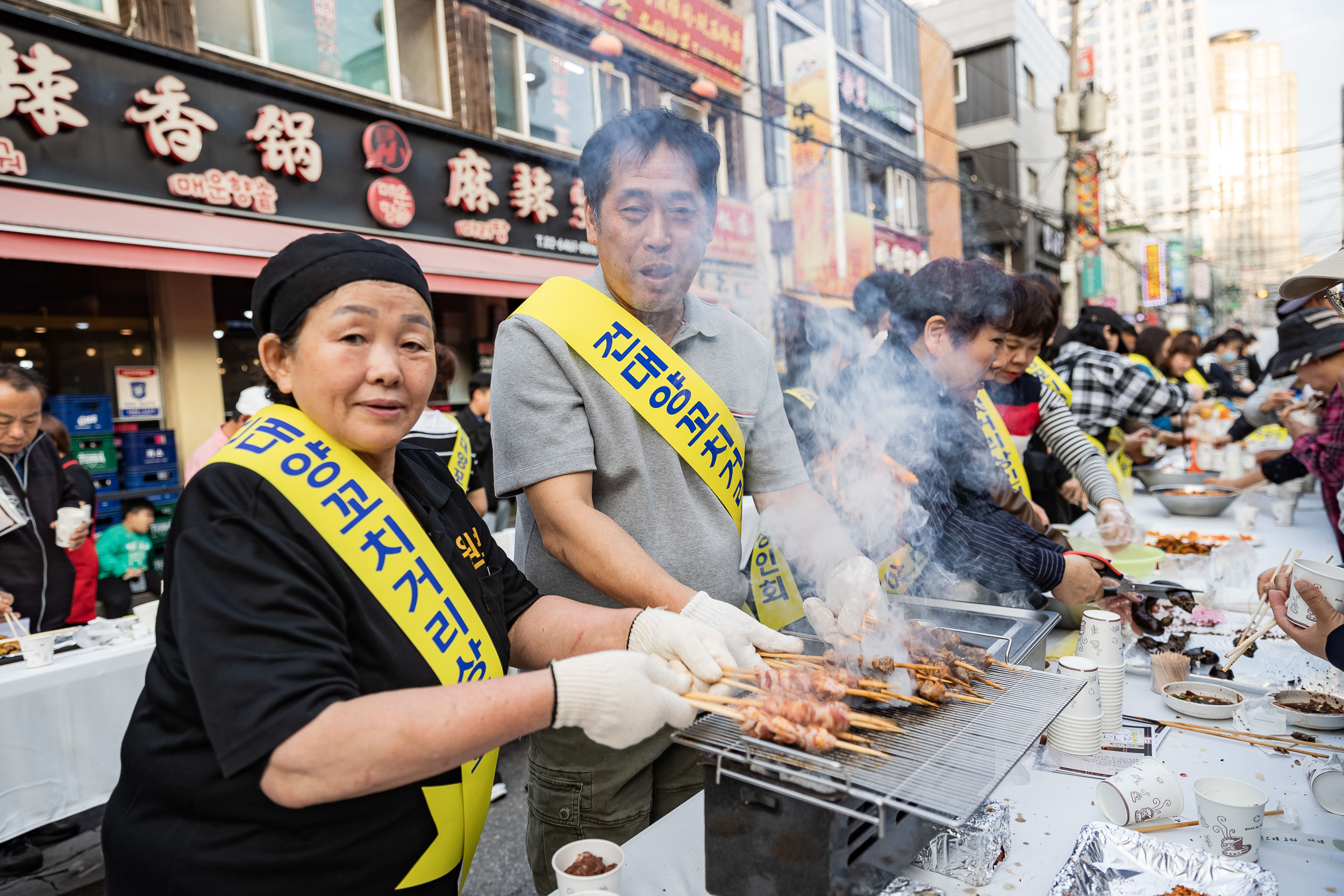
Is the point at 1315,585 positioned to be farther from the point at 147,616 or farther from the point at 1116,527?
the point at 147,616

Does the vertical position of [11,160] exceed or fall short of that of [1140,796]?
it exceeds it

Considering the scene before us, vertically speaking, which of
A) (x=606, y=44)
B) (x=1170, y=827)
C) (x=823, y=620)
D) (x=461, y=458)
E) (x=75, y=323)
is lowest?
(x=1170, y=827)

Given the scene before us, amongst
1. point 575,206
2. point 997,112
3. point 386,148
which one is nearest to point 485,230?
point 386,148

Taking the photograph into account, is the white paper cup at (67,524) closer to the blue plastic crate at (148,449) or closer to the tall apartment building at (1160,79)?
the blue plastic crate at (148,449)

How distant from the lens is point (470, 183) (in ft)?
32.7

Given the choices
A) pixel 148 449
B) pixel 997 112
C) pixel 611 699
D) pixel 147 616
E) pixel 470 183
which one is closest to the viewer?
pixel 611 699

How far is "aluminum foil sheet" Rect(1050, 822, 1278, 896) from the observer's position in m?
1.60

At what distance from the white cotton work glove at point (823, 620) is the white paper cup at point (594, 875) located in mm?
882

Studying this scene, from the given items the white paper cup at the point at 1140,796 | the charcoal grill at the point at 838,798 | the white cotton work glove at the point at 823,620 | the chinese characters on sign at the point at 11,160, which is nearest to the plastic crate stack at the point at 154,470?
the chinese characters on sign at the point at 11,160

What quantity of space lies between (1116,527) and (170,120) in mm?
8718

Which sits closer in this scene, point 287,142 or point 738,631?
point 738,631

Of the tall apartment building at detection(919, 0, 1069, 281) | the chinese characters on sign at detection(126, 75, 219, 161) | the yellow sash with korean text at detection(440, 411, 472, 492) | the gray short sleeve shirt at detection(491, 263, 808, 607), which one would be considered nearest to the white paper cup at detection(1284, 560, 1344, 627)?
the gray short sleeve shirt at detection(491, 263, 808, 607)

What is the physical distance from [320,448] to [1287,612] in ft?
9.82

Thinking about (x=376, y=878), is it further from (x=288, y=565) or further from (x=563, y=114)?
(x=563, y=114)
